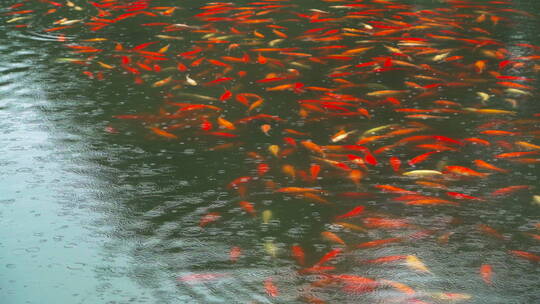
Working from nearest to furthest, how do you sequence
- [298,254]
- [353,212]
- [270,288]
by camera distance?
[270,288] → [298,254] → [353,212]

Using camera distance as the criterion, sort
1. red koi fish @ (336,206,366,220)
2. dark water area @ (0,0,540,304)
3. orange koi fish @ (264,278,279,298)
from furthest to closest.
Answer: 1. red koi fish @ (336,206,366,220)
2. dark water area @ (0,0,540,304)
3. orange koi fish @ (264,278,279,298)

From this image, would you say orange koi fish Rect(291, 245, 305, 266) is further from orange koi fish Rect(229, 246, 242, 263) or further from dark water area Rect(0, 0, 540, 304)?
Result: orange koi fish Rect(229, 246, 242, 263)

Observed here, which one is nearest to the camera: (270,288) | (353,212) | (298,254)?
(270,288)

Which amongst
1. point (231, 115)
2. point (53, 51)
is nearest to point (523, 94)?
point (231, 115)

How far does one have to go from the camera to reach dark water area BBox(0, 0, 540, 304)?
9.07ft

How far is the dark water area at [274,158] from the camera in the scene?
277cm

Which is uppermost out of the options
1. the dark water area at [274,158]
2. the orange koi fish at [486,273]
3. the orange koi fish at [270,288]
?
the orange koi fish at [486,273]

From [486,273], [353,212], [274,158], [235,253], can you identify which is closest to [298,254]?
[235,253]

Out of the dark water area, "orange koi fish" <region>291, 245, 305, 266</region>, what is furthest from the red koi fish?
"orange koi fish" <region>291, 245, 305, 266</region>

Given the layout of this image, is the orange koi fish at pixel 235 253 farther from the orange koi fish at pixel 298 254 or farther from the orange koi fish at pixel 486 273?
the orange koi fish at pixel 486 273

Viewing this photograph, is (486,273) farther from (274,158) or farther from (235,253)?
(274,158)

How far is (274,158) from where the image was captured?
369 cm

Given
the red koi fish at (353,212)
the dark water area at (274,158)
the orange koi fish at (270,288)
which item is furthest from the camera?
the red koi fish at (353,212)

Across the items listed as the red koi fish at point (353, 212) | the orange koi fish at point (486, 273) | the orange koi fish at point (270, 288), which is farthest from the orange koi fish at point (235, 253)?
the orange koi fish at point (486, 273)
